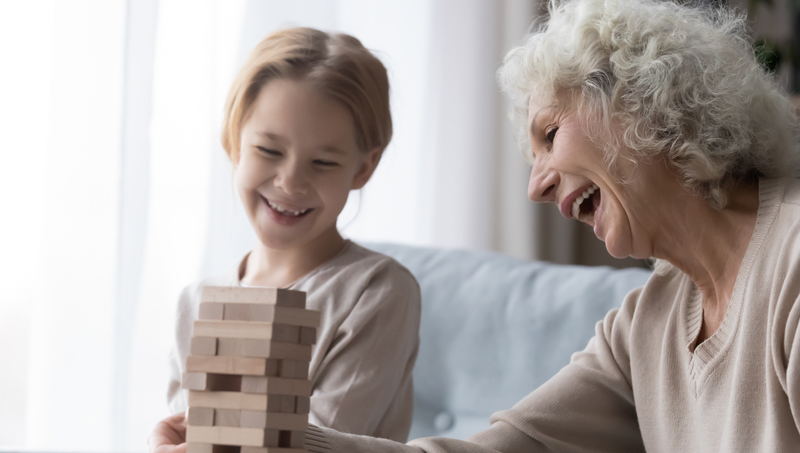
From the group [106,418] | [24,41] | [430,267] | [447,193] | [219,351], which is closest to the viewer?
[219,351]

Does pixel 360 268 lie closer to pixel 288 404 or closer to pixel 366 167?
pixel 366 167

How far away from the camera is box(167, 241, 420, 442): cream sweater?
123 cm

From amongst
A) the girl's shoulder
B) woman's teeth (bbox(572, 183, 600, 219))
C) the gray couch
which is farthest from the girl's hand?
the gray couch

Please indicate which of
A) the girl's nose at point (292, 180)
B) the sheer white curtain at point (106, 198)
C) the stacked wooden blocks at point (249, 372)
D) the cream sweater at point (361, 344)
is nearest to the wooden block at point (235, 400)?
the stacked wooden blocks at point (249, 372)

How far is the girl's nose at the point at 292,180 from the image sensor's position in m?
1.30

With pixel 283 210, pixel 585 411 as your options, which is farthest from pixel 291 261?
pixel 585 411

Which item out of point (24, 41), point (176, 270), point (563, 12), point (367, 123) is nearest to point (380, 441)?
point (367, 123)

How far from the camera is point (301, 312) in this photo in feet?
2.61

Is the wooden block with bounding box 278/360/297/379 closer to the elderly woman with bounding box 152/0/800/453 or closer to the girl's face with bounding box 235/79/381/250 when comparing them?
the elderly woman with bounding box 152/0/800/453

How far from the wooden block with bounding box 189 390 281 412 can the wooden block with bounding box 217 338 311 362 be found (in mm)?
39

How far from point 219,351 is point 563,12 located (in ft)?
2.62

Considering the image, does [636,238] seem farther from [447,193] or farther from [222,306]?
[447,193]

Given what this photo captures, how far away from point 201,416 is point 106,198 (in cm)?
122

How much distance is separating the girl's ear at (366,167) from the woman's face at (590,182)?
33 centimetres
